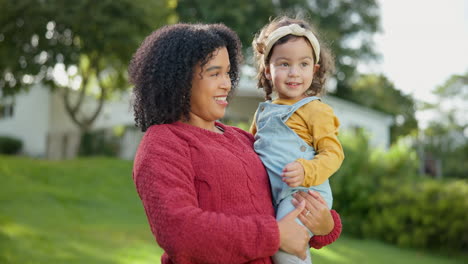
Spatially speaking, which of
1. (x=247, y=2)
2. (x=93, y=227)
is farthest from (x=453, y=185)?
(x=247, y=2)

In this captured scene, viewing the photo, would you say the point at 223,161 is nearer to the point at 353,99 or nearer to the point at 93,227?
the point at 93,227

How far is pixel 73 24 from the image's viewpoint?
1955 cm

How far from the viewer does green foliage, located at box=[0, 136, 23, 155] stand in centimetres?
2789

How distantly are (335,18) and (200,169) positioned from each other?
31678 mm

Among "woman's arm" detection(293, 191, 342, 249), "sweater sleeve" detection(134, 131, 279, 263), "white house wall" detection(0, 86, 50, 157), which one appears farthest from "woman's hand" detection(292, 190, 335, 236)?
"white house wall" detection(0, 86, 50, 157)

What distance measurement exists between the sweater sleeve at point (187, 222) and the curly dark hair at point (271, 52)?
0.87m

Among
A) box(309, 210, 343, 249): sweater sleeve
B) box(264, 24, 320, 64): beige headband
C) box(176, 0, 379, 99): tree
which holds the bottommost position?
box(309, 210, 343, 249): sweater sleeve

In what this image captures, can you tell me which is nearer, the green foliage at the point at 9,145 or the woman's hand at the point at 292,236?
the woman's hand at the point at 292,236

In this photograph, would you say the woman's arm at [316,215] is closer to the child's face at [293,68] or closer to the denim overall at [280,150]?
the denim overall at [280,150]

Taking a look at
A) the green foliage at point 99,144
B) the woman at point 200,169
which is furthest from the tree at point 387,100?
the woman at point 200,169

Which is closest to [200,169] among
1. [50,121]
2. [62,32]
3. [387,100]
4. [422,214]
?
[422,214]

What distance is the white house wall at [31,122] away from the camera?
29.1 metres

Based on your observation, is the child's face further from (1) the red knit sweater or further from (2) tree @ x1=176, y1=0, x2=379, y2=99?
(2) tree @ x1=176, y1=0, x2=379, y2=99

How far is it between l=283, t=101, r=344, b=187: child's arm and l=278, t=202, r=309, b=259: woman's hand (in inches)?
5.9
